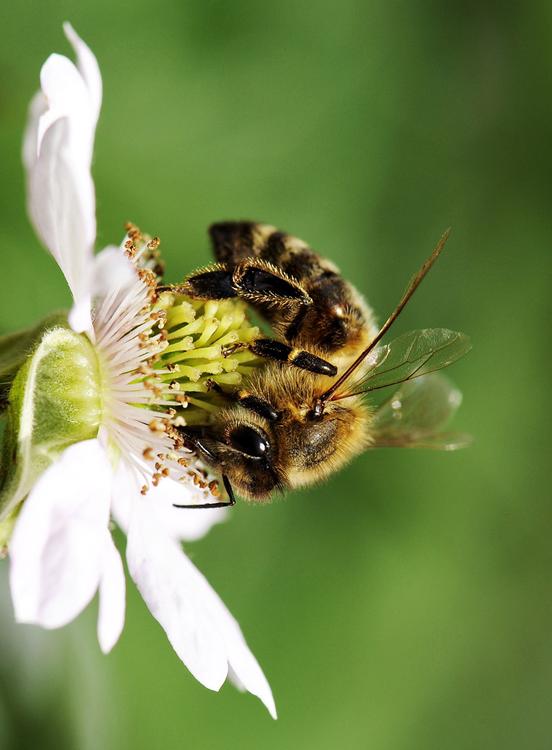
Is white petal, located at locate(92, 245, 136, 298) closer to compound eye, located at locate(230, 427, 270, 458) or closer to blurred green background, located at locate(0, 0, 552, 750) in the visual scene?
compound eye, located at locate(230, 427, 270, 458)

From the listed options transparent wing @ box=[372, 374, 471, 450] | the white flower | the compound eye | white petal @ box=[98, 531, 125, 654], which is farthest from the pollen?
transparent wing @ box=[372, 374, 471, 450]

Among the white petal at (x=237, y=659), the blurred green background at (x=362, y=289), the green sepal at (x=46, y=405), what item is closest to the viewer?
the green sepal at (x=46, y=405)

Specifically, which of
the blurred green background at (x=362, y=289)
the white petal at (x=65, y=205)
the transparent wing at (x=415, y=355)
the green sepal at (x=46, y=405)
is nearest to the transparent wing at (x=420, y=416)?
the transparent wing at (x=415, y=355)

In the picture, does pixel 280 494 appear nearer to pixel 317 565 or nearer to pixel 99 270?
pixel 99 270

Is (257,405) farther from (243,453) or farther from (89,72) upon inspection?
(89,72)

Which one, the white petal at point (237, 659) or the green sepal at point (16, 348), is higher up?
the green sepal at point (16, 348)

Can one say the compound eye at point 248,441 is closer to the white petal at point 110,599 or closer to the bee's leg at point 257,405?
the bee's leg at point 257,405
